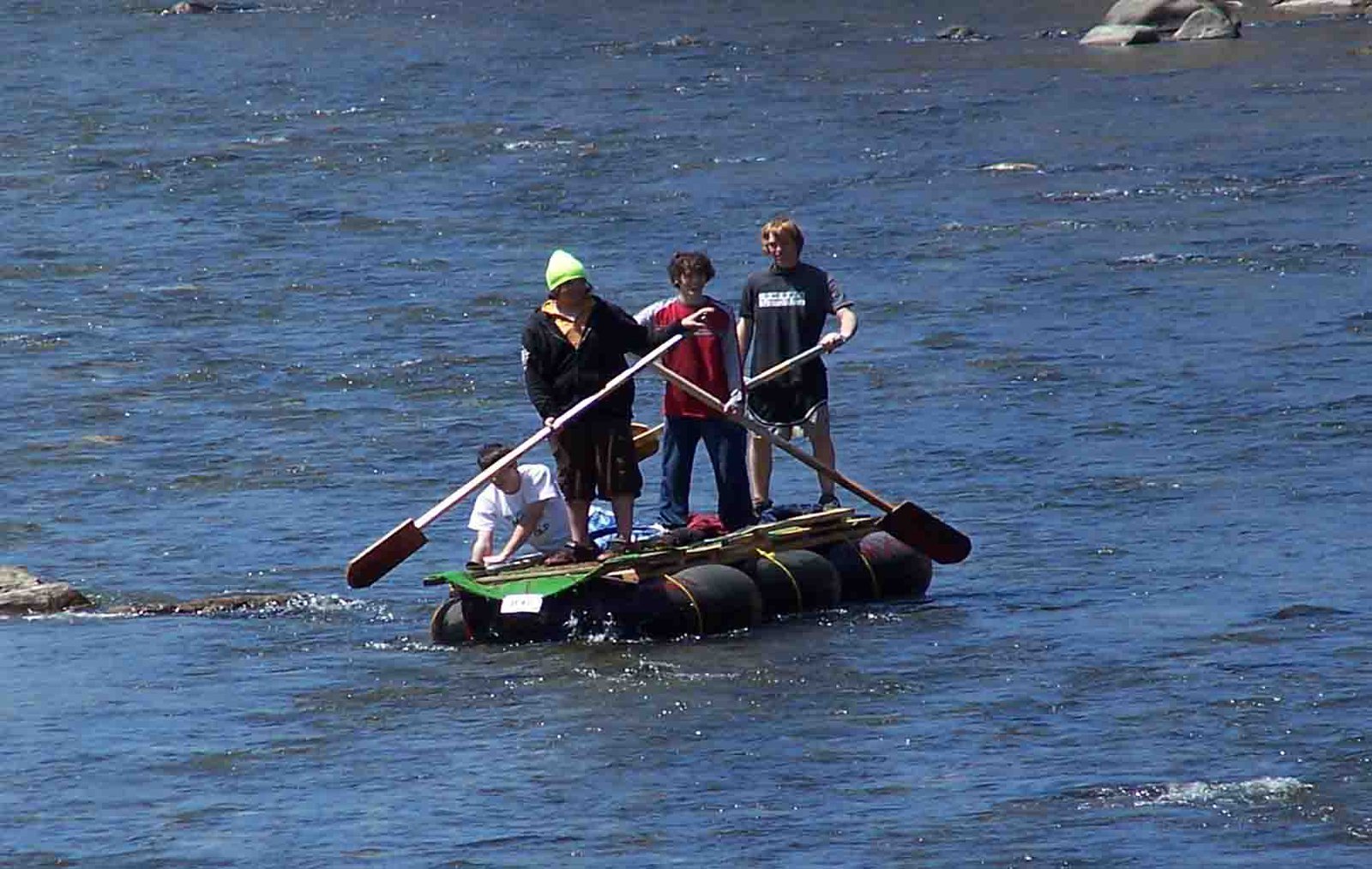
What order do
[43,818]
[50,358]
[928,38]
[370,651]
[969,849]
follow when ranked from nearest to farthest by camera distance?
1. [969,849]
2. [43,818]
3. [370,651]
4. [50,358]
5. [928,38]

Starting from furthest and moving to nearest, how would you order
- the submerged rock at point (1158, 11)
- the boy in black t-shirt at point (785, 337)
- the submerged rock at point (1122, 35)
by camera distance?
1. the submerged rock at point (1158, 11)
2. the submerged rock at point (1122, 35)
3. the boy in black t-shirt at point (785, 337)

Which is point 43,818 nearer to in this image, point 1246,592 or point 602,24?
point 1246,592

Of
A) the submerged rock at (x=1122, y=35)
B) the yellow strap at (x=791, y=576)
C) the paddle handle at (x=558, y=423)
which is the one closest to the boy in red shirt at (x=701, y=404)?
the paddle handle at (x=558, y=423)

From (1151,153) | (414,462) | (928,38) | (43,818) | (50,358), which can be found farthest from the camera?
(928,38)

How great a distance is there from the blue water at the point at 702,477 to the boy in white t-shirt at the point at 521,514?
731mm

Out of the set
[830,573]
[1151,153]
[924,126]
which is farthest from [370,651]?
[924,126]

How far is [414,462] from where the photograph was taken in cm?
2209

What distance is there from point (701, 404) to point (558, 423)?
1133 mm

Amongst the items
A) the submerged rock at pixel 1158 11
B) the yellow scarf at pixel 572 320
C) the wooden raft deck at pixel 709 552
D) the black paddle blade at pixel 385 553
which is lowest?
the submerged rock at pixel 1158 11

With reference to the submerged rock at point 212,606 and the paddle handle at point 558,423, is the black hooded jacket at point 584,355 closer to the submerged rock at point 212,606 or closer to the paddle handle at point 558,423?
the paddle handle at point 558,423

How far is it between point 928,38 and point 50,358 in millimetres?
A: 24514

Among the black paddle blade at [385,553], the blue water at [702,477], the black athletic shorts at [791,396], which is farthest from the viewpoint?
the black athletic shorts at [791,396]

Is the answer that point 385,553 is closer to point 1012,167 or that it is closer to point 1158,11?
point 1012,167

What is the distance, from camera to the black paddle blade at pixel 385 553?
51.1 ft
